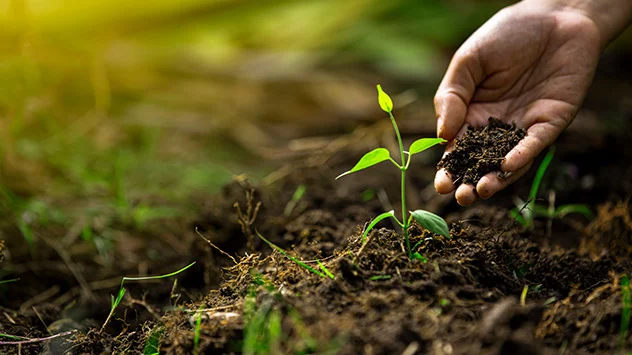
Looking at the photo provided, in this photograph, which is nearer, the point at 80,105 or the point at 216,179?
the point at 216,179

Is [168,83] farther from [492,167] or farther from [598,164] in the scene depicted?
[492,167]

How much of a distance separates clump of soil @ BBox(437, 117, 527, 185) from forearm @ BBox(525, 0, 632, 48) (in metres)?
0.59

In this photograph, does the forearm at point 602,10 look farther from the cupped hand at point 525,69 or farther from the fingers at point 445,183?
the fingers at point 445,183

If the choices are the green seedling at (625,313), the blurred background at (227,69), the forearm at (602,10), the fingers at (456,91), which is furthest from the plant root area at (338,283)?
the blurred background at (227,69)

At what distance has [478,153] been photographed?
56.0 inches

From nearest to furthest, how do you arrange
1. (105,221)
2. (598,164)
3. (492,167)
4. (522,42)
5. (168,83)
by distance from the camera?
(492,167) < (522,42) < (105,221) < (598,164) < (168,83)

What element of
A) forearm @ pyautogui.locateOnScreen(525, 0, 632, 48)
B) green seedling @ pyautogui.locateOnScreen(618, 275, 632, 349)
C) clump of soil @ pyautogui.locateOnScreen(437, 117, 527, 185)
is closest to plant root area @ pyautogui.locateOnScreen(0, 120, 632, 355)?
green seedling @ pyautogui.locateOnScreen(618, 275, 632, 349)

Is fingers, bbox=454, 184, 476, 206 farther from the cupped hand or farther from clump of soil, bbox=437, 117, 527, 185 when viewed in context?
the cupped hand

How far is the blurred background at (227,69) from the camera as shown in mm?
3133

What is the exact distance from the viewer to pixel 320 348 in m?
0.97

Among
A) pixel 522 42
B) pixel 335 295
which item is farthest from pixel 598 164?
pixel 335 295

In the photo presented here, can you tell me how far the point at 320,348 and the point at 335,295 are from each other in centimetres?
17

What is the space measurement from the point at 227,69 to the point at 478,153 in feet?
9.12

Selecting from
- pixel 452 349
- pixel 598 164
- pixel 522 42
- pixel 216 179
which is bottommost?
pixel 598 164
